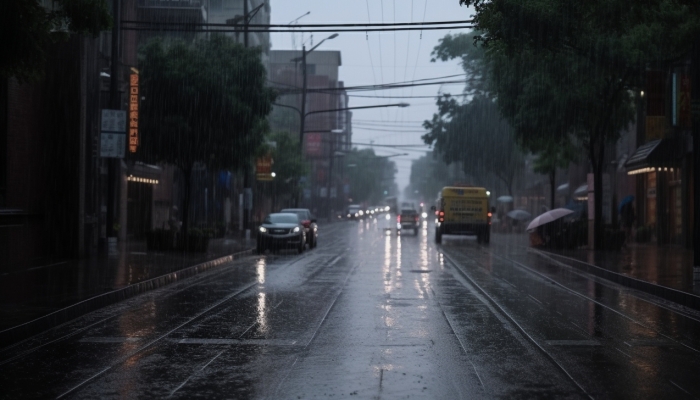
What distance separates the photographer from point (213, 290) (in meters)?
19.7

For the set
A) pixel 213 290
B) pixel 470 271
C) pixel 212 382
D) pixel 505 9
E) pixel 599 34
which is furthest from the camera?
pixel 599 34

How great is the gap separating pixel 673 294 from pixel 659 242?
24.7 m

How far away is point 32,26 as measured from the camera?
15.4 metres

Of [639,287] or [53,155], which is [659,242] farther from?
[53,155]

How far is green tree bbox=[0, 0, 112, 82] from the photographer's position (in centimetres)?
1470

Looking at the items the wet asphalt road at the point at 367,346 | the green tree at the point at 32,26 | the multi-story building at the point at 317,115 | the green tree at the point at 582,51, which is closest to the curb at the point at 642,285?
the wet asphalt road at the point at 367,346

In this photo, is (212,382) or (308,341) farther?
(308,341)

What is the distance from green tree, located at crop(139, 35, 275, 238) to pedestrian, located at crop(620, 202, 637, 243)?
813 inches

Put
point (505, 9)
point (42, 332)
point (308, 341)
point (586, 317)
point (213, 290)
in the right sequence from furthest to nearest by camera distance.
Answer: point (505, 9) < point (213, 290) < point (586, 317) < point (42, 332) < point (308, 341)

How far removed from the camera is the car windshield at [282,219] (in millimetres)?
37062

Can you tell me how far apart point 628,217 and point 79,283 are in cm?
3283

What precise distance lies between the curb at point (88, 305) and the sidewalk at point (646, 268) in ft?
34.6

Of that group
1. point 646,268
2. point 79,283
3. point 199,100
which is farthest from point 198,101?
point 646,268

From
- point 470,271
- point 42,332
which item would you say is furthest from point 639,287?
point 42,332
